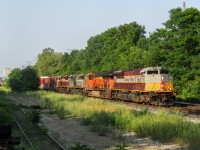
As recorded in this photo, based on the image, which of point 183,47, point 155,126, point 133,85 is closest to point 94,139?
point 155,126

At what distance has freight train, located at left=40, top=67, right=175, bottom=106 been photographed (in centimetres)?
2834

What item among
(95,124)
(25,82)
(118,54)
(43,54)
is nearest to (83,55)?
(25,82)

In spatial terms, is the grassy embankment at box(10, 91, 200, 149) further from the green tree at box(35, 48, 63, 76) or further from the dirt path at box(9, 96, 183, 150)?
the green tree at box(35, 48, 63, 76)

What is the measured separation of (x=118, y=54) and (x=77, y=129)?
151ft

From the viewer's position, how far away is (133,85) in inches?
1291

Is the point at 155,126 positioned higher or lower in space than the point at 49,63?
lower

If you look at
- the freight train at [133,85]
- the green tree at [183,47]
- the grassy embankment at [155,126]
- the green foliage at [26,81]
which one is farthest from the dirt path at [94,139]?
the green foliage at [26,81]

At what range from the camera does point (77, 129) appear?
1881 cm

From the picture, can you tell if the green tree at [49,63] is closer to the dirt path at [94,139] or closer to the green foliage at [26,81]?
the green foliage at [26,81]

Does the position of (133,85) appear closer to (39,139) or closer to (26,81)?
(39,139)

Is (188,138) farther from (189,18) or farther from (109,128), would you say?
(189,18)

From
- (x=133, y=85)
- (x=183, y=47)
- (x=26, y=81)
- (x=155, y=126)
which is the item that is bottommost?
(x=155, y=126)

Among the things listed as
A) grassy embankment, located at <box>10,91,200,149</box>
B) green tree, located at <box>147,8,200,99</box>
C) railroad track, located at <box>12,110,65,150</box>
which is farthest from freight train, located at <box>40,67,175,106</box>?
railroad track, located at <box>12,110,65,150</box>

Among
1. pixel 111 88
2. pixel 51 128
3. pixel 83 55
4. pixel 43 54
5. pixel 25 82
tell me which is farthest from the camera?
pixel 43 54
